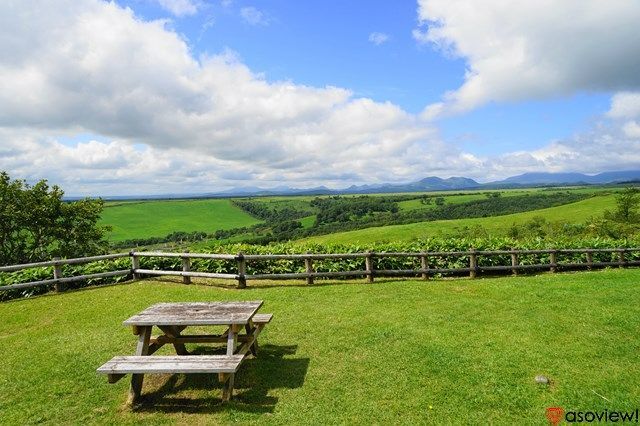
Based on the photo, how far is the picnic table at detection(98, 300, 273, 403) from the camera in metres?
5.92

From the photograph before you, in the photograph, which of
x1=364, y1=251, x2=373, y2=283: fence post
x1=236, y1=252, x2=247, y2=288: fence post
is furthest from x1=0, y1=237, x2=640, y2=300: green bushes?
x1=236, y1=252, x2=247, y2=288: fence post

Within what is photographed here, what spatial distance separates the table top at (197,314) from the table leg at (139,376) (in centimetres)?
28

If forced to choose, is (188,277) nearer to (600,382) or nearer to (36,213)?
(600,382)

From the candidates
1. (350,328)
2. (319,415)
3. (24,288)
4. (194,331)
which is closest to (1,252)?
(24,288)

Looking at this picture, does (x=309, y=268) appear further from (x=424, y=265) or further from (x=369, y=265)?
(x=424, y=265)

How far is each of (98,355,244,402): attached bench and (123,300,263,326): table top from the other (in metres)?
0.61

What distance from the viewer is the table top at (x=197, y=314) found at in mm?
6598

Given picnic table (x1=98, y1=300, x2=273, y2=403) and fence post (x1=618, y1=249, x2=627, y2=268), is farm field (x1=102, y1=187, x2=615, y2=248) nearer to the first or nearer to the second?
fence post (x1=618, y1=249, x2=627, y2=268)

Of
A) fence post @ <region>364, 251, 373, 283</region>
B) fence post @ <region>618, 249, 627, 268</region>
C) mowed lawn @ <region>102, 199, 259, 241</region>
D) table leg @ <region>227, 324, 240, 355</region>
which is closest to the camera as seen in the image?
table leg @ <region>227, 324, 240, 355</region>

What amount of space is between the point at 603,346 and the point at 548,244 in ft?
38.0

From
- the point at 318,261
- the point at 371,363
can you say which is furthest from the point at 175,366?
the point at 318,261

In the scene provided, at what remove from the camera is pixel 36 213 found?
24.9 meters

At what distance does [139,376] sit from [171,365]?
899 mm

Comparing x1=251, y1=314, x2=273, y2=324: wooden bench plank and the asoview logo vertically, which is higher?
x1=251, y1=314, x2=273, y2=324: wooden bench plank
